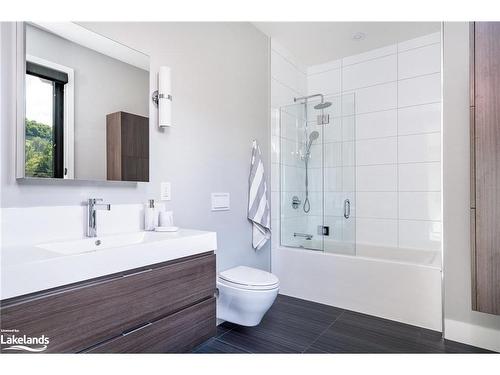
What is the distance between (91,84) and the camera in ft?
5.34

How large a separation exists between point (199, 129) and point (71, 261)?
1.33 meters

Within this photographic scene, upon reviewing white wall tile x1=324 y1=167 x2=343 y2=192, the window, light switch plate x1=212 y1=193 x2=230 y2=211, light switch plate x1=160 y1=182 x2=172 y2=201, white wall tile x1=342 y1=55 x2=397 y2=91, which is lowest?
light switch plate x1=212 y1=193 x2=230 y2=211

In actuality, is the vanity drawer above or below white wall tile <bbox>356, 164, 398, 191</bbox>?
below

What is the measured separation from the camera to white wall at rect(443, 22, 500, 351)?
2.01m

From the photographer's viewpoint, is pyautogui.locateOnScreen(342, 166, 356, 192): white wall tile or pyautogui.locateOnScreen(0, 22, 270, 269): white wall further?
pyautogui.locateOnScreen(342, 166, 356, 192): white wall tile

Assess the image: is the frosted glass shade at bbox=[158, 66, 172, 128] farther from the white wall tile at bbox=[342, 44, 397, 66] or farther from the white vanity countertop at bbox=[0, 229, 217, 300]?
the white wall tile at bbox=[342, 44, 397, 66]

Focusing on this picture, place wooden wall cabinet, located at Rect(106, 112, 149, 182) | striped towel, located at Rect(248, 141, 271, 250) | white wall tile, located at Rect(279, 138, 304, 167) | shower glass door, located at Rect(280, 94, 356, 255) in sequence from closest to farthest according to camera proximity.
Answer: wooden wall cabinet, located at Rect(106, 112, 149, 182) → striped towel, located at Rect(248, 141, 271, 250) → shower glass door, located at Rect(280, 94, 356, 255) → white wall tile, located at Rect(279, 138, 304, 167)

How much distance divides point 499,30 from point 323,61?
1.99 metres

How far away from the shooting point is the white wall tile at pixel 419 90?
2.95 m

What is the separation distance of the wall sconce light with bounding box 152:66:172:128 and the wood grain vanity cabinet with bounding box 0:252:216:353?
857mm

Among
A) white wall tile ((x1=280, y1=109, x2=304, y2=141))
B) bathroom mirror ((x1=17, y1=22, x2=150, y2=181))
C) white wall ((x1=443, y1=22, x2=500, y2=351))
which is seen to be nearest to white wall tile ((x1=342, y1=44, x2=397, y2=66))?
white wall tile ((x1=280, y1=109, x2=304, y2=141))

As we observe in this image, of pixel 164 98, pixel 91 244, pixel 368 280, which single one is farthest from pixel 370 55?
pixel 91 244

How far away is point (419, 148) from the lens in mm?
3023

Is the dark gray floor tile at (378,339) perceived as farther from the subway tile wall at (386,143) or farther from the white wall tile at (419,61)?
the white wall tile at (419,61)
